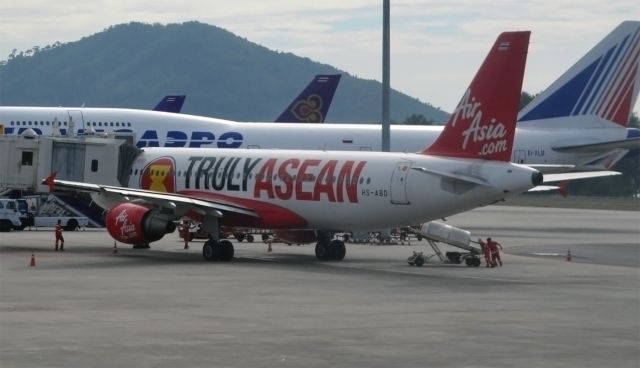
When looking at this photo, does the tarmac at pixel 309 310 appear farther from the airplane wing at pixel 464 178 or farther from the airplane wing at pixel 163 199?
the airplane wing at pixel 464 178

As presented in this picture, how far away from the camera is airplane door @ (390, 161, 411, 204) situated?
38625 mm

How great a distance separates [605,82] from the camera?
67.8 metres

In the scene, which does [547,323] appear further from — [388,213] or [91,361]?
[388,213]

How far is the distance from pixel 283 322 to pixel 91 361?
573 cm

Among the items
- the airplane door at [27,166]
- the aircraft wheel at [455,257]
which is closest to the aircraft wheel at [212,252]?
the aircraft wheel at [455,257]

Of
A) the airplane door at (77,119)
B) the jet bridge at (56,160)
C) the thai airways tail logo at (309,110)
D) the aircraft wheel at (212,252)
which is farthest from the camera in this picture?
the thai airways tail logo at (309,110)

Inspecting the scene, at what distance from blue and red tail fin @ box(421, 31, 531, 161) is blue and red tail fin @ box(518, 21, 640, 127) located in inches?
1209

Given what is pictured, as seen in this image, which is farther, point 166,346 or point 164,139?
point 164,139

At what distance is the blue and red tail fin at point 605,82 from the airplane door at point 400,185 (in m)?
31.4

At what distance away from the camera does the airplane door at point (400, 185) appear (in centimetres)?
3862

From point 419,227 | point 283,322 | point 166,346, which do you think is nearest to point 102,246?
point 419,227

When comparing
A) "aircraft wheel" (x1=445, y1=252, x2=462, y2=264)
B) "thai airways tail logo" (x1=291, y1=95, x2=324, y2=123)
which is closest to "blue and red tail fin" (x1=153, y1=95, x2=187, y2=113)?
"thai airways tail logo" (x1=291, y1=95, x2=324, y2=123)

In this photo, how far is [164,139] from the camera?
73.4 meters

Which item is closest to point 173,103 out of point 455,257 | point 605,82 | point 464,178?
point 605,82
